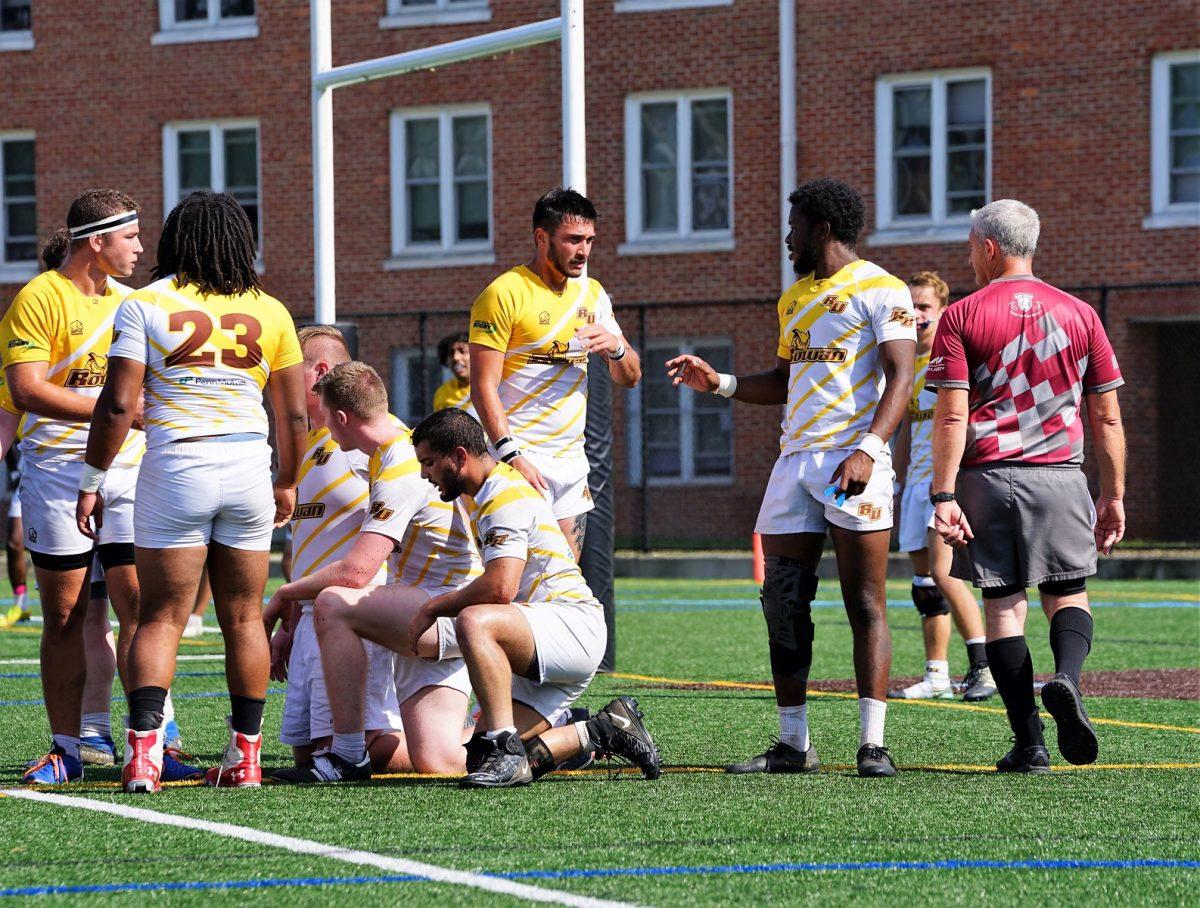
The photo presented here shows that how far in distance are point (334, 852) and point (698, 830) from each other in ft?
3.66

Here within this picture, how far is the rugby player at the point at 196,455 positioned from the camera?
6527mm

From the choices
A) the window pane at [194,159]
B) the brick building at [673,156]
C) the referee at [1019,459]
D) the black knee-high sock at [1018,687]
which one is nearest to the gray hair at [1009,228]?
the referee at [1019,459]

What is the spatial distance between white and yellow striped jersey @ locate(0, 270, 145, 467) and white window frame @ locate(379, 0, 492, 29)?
21.2 meters

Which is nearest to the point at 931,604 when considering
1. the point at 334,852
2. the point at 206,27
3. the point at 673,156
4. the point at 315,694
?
the point at 315,694

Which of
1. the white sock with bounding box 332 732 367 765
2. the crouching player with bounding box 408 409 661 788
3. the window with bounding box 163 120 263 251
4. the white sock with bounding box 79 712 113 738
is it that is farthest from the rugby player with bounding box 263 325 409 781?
the window with bounding box 163 120 263 251

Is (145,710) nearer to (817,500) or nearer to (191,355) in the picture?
(191,355)

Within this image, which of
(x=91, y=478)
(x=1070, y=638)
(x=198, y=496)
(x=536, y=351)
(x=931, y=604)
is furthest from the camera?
(x=931, y=604)

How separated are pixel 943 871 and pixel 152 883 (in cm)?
209

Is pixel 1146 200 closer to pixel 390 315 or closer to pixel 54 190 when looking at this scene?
pixel 390 315

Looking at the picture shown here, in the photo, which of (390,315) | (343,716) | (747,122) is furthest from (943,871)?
(747,122)

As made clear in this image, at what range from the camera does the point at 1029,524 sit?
7.06m

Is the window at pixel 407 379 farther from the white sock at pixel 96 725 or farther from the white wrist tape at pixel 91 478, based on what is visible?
the white wrist tape at pixel 91 478

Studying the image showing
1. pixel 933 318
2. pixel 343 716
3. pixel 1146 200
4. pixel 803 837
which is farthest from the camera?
pixel 1146 200

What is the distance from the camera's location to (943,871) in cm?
511
